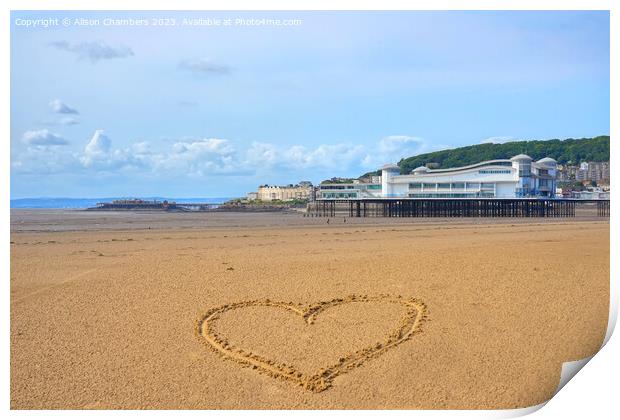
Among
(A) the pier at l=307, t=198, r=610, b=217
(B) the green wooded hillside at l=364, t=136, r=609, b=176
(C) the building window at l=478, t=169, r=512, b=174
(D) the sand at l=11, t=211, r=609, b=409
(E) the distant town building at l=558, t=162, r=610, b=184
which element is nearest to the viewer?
(D) the sand at l=11, t=211, r=609, b=409

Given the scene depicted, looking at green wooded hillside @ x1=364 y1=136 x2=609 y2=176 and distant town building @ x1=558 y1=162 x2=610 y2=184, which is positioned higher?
green wooded hillside @ x1=364 y1=136 x2=609 y2=176

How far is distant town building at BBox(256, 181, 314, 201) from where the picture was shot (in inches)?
4026

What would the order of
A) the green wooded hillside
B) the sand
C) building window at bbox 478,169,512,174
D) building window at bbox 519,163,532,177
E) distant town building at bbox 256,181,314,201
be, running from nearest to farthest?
the sand
building window at bbox 519,163,532,177
building window at bbox 478,169,512,174
the green wooded hillside
distant town building at bbox 256,181,314,201

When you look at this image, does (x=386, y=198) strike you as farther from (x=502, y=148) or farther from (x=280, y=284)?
(x=280, y=284)

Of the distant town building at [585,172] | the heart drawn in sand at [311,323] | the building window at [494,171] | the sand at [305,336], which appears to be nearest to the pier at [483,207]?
the distant town building at [585,172]

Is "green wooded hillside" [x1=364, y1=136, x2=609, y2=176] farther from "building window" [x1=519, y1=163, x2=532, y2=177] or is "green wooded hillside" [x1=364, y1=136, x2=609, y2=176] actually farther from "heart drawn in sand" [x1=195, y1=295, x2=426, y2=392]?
"heart drawn in sand" [x1=195, y1=295, x2=426, y2=392]

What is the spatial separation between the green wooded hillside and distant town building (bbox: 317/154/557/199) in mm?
3624

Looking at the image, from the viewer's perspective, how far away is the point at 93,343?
17.4 ft

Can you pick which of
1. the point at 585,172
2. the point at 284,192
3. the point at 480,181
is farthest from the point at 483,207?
the point at 284,192

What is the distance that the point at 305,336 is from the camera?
536 cm

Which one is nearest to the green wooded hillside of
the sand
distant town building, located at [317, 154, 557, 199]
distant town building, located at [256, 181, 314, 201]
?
distant town building, located at [317, 154, 557, 199]
